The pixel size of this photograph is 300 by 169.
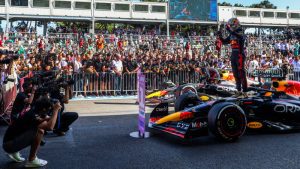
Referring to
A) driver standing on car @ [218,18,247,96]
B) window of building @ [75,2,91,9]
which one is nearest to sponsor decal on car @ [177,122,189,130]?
driver standing on car @ [218,18,247,96]

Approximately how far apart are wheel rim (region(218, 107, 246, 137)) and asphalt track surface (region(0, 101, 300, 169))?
207mm

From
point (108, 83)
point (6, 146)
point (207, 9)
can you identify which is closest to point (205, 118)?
point (6, 146)

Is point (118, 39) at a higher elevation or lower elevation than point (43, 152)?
higher

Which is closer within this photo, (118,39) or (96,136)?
(96,136)

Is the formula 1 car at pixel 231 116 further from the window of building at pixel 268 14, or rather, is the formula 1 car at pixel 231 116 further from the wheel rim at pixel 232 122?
the window of building at pixel 268 14

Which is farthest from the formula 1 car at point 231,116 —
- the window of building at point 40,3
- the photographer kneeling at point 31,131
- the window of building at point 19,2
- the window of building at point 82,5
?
the window of building at point 82,5

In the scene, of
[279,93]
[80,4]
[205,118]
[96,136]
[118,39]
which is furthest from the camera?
[80,4]

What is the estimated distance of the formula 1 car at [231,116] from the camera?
604cm

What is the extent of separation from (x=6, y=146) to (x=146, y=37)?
18.2 metres

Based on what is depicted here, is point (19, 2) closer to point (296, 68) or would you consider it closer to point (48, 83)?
point (296, 68)

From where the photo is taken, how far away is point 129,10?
126 ft

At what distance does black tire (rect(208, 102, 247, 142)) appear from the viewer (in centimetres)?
601

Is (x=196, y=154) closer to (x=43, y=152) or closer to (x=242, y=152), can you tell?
(x=242, y=152)

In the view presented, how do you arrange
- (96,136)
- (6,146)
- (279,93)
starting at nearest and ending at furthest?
(6,146) → (96,136) → (279,93)
